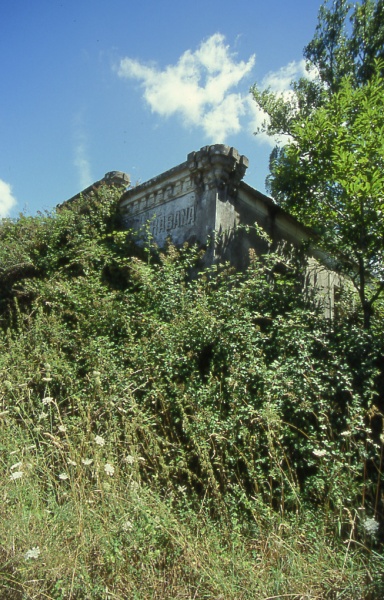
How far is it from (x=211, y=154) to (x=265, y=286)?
2.67 metres

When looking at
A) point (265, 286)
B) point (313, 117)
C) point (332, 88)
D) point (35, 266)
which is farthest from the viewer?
point (332, 88)

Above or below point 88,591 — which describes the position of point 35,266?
above

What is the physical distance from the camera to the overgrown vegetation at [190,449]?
9.68 ft

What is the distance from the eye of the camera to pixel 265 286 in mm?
6477

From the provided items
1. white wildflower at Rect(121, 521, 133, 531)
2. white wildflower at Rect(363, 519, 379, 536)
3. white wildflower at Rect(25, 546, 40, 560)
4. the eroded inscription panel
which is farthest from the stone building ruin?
white wildflower at Rect(25, 546, 40, 560)

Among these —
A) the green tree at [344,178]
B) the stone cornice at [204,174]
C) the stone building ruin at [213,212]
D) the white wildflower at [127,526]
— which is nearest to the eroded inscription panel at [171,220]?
the stone building ruin at [213,212]

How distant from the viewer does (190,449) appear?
432cm

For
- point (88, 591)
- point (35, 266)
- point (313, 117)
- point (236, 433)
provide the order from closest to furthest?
point (88, 591) → point (236, 433) → point (313, 117) → point (35, 266)

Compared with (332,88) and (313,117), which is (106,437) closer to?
(313,117)

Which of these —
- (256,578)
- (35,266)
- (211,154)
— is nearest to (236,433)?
(256,578)

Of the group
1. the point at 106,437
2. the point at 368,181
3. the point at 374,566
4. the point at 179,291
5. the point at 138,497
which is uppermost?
the point at 368,181

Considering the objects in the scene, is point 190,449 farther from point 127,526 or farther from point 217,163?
point 217,163

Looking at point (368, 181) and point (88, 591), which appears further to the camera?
point (368, 181)

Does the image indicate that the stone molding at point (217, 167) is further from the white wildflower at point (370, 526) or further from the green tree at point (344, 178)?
the white wildflower at point (370, 526)
